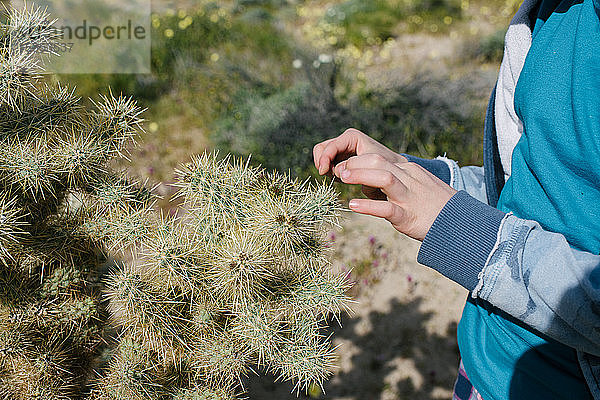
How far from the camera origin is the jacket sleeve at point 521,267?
828mm

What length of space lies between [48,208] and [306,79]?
3.19 metres

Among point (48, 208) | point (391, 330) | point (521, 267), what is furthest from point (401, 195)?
point (391, 330)

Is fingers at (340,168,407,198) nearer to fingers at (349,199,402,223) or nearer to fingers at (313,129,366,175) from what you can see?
fingers at (349,199,402,223)

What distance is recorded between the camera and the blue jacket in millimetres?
828

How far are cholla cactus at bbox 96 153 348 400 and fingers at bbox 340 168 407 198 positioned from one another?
178 mm

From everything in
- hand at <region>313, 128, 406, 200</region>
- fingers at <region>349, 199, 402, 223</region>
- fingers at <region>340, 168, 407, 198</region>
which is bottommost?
hand at <region>313, 128, 406, 200</region>

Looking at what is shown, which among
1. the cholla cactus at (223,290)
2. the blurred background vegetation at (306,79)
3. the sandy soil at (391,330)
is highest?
the cholla cactus at (223,290)

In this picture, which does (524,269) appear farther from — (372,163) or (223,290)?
(223,290)

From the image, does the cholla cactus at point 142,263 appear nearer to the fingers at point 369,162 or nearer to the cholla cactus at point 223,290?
the cholla cactus at point 223,290

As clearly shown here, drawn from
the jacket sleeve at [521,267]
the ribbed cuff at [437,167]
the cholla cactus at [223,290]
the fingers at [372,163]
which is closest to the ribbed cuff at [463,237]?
the jacket sleeve at [521,267]

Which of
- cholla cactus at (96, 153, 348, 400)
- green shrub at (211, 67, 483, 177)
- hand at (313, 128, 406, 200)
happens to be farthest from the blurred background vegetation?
cholla cactus at (96, 153, 348, 400)

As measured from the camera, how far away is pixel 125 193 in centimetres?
115

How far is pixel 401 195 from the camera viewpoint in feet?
3.06

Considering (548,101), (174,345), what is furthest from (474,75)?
(174,345)
